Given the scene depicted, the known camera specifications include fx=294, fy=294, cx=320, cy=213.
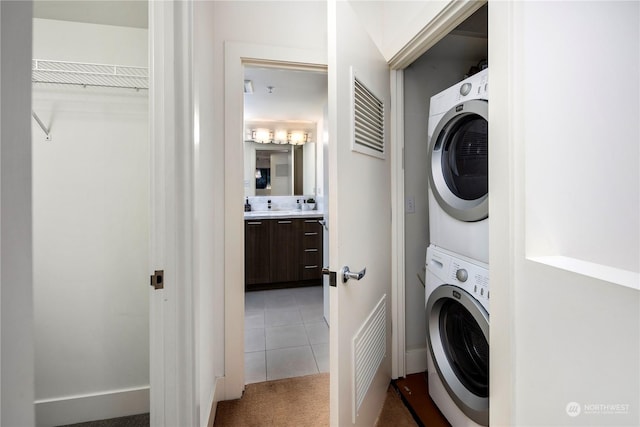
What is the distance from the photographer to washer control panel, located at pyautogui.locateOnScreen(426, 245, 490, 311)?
1.18 meters

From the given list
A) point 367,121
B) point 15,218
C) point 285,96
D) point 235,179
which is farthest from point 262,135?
point 15,218

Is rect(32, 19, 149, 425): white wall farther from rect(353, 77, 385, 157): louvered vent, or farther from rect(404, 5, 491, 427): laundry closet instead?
rect(404, 5, 491, 427): laundry closet

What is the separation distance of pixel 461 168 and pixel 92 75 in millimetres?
1851

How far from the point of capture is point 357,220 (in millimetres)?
1246

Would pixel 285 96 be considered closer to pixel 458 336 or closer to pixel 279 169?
pixel 279 169

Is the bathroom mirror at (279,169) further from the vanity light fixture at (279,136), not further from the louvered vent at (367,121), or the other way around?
the louvered vent at (367,121)

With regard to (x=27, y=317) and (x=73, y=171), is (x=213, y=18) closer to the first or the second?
(x=73, y=171)

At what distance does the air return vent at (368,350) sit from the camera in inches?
48.3

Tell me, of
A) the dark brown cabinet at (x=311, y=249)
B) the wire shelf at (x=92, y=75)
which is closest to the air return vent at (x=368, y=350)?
the wire shelf at (x=92, y=75)

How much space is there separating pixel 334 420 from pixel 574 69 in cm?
142

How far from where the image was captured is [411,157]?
1.87 metres

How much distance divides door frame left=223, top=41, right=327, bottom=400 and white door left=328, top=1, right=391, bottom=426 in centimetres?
60

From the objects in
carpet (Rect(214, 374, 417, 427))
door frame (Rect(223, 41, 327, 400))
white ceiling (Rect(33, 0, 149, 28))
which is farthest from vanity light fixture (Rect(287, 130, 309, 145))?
carpet (Rect(214, 374, 417, 427))

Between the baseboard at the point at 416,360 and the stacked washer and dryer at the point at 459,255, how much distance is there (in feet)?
0.89
